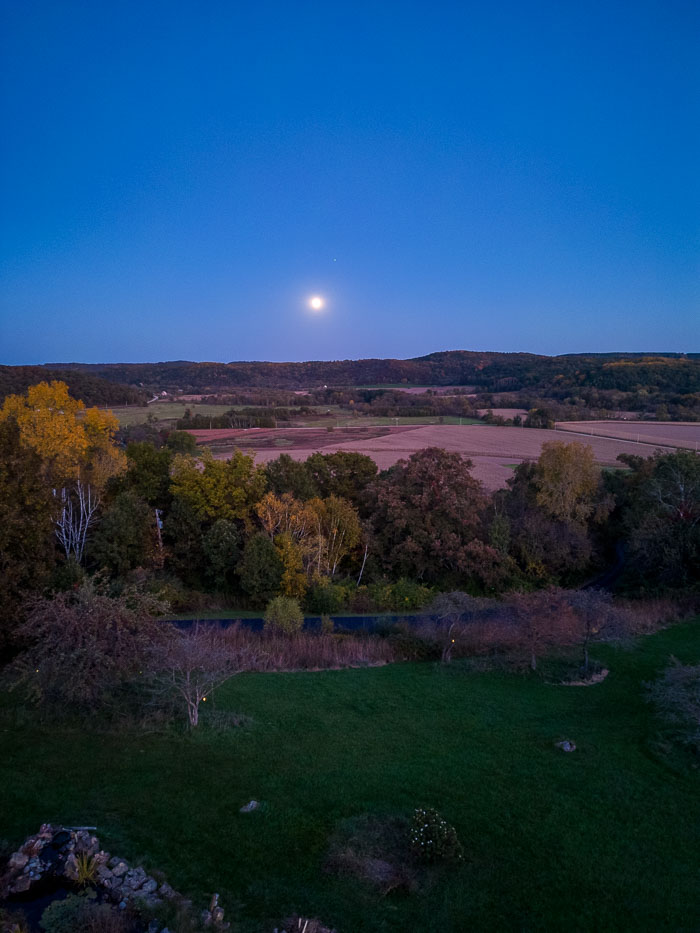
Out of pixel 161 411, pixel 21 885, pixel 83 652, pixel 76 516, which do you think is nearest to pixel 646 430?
pixel 76 516

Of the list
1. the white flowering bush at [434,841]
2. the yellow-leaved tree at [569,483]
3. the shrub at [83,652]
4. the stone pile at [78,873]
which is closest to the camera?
the stone pile at [78,873]

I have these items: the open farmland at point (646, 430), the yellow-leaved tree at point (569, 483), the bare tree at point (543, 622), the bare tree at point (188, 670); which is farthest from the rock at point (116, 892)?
the open farmland at point (646, 430)

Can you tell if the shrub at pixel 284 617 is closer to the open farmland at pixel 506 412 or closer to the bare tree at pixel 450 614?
the bare tree at pixel 450 614

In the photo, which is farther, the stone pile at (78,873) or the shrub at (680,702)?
the shrub at (680,702)

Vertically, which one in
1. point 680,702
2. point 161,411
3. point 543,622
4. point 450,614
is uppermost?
point 161,411

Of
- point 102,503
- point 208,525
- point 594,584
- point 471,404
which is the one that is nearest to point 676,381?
point 471,404

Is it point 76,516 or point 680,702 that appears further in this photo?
point 76,516

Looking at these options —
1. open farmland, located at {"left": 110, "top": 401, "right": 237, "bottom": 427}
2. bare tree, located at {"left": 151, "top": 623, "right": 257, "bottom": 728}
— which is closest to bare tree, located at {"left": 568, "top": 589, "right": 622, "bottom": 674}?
bare tree, located at {"left": 151, "top": 623, "right": 257, "bottom": 728}

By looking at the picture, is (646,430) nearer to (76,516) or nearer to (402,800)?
(76,516)
